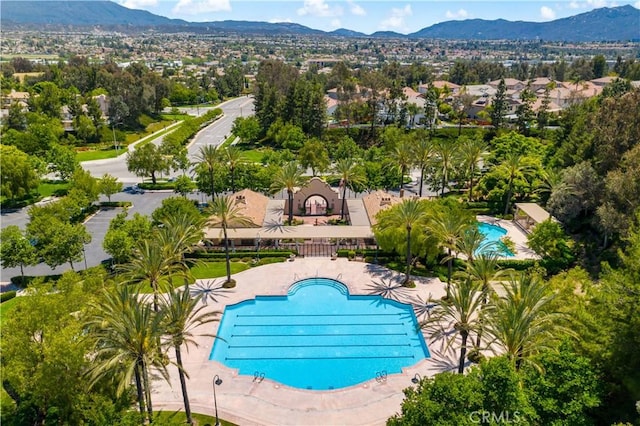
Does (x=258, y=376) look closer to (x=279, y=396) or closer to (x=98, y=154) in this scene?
(x=279, y=396)

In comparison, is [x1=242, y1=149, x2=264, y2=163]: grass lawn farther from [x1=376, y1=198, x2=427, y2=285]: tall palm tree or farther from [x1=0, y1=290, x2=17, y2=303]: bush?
[x1=0, y1=290, x2=17, y2=303]: bush

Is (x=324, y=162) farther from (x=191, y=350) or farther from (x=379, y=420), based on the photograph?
(x=379, y=420)

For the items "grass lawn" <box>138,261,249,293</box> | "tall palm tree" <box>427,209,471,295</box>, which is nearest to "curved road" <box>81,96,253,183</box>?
"grass lawn" <box>138,261,249,293</box>

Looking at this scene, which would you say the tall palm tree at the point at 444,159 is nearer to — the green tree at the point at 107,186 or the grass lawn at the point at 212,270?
the grass lawn at the point at 212,270

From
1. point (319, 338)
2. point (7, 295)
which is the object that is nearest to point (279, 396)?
point (319, 338)

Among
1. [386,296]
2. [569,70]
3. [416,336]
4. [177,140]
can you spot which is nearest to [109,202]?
[177,140]
